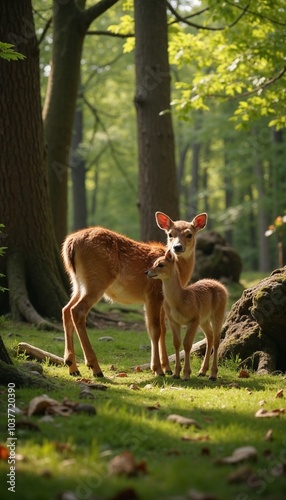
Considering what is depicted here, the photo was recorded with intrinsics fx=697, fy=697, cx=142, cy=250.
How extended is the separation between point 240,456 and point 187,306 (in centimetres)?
326

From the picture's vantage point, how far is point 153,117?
1295cm

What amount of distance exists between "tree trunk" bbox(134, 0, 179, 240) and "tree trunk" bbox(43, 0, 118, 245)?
3.76 feet

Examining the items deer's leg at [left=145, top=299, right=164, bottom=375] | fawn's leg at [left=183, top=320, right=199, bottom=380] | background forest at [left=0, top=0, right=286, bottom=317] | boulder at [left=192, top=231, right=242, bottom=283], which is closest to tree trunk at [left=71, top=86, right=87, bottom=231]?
background forest at [left=0, top=0, right=286, bottom=317]

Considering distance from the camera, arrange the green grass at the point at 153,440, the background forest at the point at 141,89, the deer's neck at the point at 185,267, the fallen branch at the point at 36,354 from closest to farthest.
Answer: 1. the green grass at the point at 153,440
2. the fallen branch at the point at 36,354
3. the deer's neck at the point at 185,267
4. the background forest at the point at 141,89

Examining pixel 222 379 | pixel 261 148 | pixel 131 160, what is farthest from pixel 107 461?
pixel 131 160

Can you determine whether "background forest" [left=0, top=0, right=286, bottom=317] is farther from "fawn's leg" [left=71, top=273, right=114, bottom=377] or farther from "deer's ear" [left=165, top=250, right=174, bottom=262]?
"deer's ear" [left=165, top=250, right=174, bottom=262]

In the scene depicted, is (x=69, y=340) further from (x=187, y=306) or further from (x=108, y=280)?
(x=187, y=306)

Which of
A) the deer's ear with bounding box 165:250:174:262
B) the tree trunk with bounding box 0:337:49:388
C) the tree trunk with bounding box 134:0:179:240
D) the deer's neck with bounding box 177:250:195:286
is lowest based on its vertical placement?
the tree trunk with bounding box 0:337:49:388

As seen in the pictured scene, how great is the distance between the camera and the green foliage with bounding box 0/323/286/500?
11.7ft

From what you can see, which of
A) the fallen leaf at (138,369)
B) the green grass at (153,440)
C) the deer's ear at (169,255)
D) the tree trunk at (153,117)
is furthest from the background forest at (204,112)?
the green grass at (153,440)

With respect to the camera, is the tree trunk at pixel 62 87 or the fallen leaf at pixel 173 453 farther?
the tree trunk at pixel 62 87

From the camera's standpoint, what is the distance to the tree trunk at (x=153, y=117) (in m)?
12.8

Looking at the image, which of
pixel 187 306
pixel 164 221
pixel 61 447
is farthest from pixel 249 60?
pixel 61 447

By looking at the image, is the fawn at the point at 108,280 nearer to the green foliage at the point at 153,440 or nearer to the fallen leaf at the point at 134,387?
the green foliage at the point at 153,440
